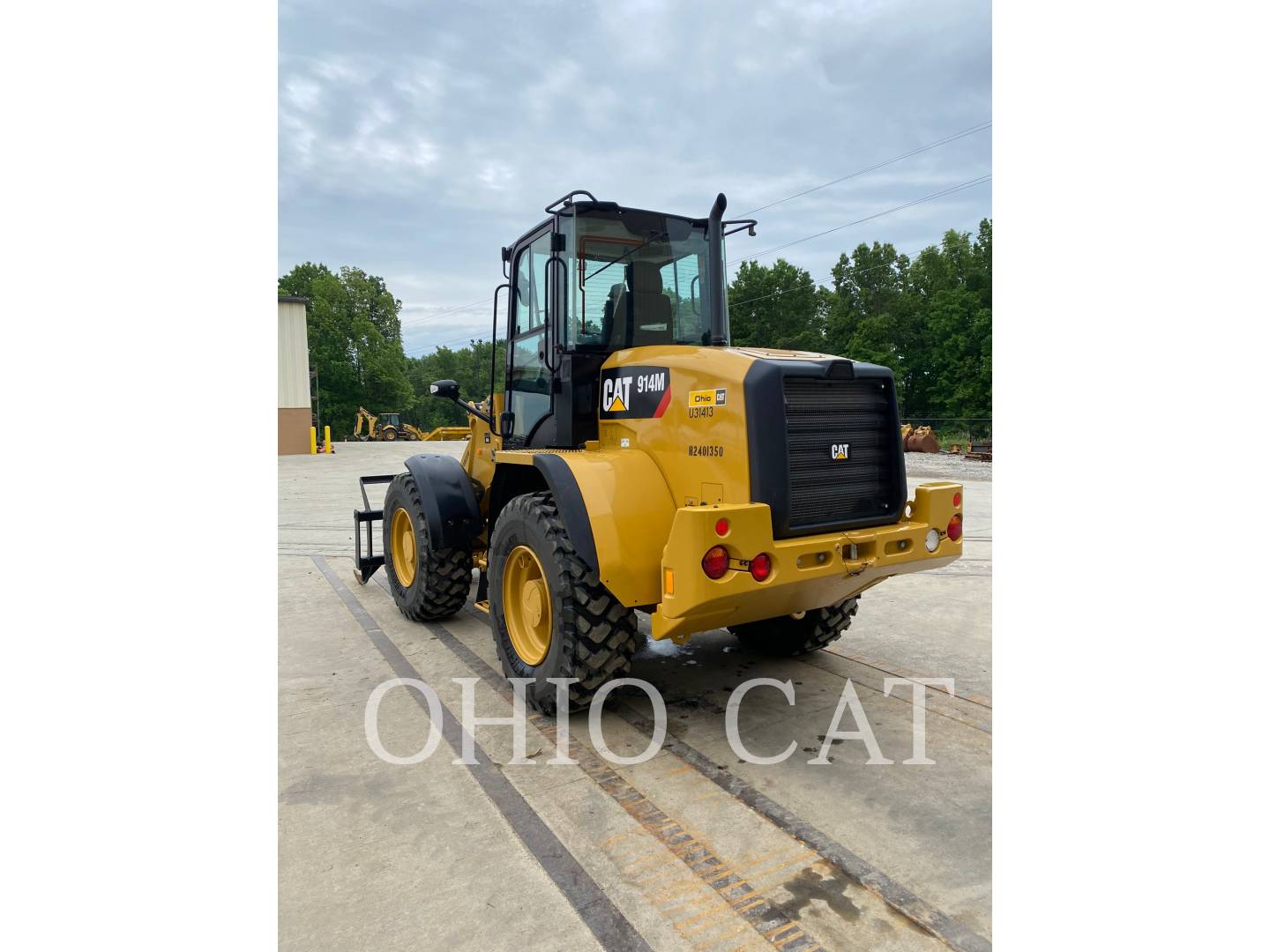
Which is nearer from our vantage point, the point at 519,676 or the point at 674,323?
the point at 519,676

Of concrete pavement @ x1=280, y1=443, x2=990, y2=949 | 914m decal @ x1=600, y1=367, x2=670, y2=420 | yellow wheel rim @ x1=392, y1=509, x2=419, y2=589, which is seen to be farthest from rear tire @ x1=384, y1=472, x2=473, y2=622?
914m decal @ x1=600, y1=367, x2=670, y2=420

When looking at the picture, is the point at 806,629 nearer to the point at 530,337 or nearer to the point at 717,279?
the point at 717,279

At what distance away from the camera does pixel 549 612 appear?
4.35 metres

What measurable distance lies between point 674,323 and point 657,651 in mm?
2237

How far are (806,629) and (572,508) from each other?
2.03 meters

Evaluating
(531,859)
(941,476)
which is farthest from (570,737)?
(941,476)

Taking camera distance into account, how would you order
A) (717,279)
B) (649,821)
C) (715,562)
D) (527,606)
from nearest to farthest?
1. (649,821)
2. (715,562)
3. (527,606)
4. (717,279)

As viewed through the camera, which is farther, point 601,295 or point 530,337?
point 530,337

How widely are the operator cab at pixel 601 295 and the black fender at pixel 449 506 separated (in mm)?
948

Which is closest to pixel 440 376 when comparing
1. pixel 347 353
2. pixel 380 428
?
pixel 347 353

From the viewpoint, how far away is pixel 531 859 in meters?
2.86

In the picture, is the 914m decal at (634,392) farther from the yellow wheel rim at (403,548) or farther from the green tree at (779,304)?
the green tree at (779,304)

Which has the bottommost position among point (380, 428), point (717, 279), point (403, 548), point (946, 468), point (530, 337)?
point (403, 548)

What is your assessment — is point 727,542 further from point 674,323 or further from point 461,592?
point 461,592
